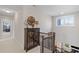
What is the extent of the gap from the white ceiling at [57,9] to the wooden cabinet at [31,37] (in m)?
0.32

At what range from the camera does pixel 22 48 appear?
1265 millimetres

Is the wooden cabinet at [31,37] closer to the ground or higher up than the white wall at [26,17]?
closer to the ground

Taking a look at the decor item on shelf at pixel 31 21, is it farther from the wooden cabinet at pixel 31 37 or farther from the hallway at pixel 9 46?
the hallway at pixel 9 46

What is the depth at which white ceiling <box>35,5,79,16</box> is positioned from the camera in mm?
1238

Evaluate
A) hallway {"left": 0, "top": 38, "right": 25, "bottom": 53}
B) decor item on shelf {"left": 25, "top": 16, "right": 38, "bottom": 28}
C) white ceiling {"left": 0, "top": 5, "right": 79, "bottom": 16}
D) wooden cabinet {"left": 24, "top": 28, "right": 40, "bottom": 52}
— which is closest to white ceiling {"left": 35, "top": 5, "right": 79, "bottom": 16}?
white ceiling {"left": 0, "top": 5, "right": 79, "bottom": 16}

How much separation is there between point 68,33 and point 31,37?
580mm

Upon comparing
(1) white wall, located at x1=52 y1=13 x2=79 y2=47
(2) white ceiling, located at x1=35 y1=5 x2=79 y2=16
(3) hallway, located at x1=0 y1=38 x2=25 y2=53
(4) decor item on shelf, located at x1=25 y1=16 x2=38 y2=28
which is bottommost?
(3) hallway, located at x1=0 y1=38 x2=25 y2=53

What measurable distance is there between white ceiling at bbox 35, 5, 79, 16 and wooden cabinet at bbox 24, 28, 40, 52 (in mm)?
319

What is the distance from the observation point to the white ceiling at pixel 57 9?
4.06ft

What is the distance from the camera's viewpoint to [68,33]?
1356 millimetres

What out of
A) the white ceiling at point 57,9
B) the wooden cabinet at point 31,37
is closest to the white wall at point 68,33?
the white ceiling at point 57,9

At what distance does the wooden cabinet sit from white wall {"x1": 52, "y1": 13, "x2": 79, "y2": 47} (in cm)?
28

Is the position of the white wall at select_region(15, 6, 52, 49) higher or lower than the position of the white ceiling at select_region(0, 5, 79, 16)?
lower

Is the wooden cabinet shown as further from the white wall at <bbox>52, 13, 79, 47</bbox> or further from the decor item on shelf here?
the white wall at <bbox>52, 13, 79, 47</bbox>
